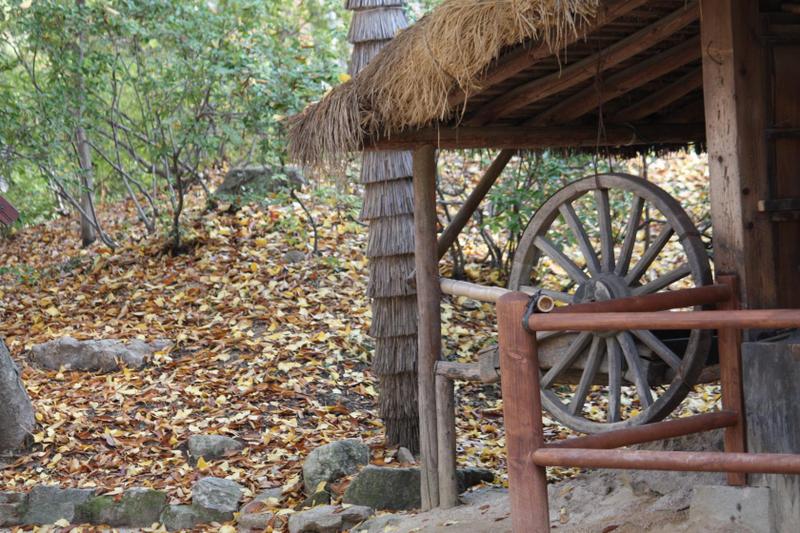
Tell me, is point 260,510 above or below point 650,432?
below

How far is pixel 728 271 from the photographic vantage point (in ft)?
14.6

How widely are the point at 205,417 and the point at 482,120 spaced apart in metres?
3.75

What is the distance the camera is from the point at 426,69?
17.3 ft

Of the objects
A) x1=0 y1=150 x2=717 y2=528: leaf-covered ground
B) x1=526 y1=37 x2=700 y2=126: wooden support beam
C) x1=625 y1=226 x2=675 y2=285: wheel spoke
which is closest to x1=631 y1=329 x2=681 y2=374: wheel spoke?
x1=625 y1=226 x2=675 y2=285: wheel spoke

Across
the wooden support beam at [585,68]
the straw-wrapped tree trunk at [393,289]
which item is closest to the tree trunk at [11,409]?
the straw-wrapped tree trunk at [393,289]

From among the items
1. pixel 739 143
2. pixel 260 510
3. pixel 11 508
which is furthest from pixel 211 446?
pixel 739 143

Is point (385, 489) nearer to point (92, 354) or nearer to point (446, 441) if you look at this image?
point (446, 441)

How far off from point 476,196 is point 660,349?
2444 mm

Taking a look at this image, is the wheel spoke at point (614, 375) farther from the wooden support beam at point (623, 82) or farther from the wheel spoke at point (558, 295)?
the wooden support beam at point (623, 82)

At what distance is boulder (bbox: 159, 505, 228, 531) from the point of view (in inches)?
270

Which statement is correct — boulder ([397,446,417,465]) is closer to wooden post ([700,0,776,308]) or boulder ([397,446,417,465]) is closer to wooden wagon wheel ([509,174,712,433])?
wooden wagon wheel ([509,174,712,433])

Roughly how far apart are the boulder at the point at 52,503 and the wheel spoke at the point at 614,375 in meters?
4.16

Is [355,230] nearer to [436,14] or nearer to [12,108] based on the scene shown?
[12,108]

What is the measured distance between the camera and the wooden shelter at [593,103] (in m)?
4.44
